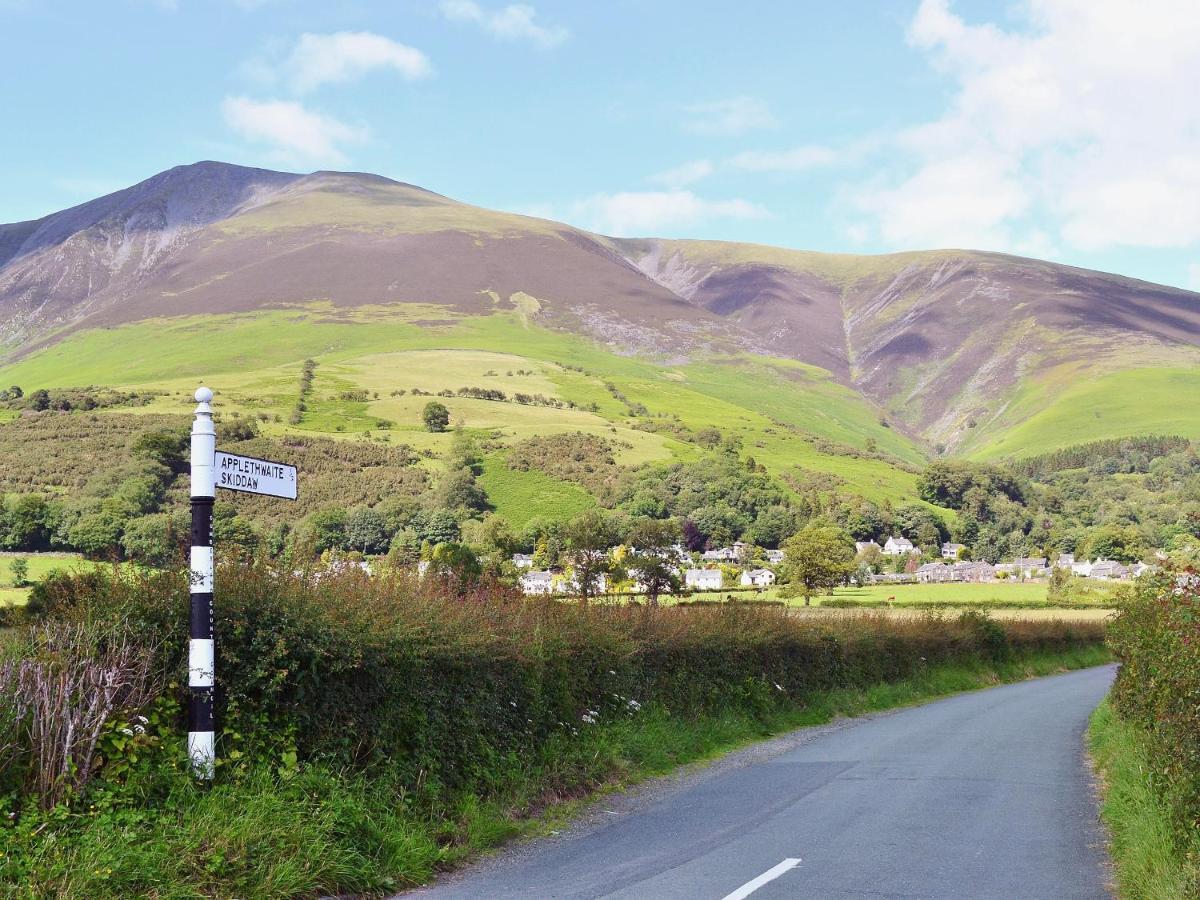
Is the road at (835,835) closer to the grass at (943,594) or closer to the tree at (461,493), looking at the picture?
the grass at (943,594)

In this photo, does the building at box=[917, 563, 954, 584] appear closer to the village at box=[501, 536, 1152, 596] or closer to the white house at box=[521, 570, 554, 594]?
the village at box=[501, 536, 1152, 596]

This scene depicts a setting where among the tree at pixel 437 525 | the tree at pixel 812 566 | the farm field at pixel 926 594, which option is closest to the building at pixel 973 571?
the farm field at pixel 926 594

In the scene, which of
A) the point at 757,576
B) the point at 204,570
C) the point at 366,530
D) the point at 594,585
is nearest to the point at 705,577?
the point at 757,576

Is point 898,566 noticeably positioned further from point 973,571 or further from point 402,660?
point 402,660

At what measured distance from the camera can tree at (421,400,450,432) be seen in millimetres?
163875

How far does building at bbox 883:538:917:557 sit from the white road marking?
454 feet

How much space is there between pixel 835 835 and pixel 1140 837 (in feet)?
8.42

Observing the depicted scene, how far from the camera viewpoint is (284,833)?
25.5 feet

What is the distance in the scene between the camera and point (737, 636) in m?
18.8

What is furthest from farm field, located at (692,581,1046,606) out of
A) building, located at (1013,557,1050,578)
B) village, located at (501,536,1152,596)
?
building, located at (1013,557,1050,578)

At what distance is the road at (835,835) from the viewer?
8.36m

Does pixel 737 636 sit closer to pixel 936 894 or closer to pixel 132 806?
pixel 936 894

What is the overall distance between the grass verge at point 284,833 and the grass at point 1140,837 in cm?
499

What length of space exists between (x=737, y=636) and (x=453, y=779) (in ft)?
30.6
